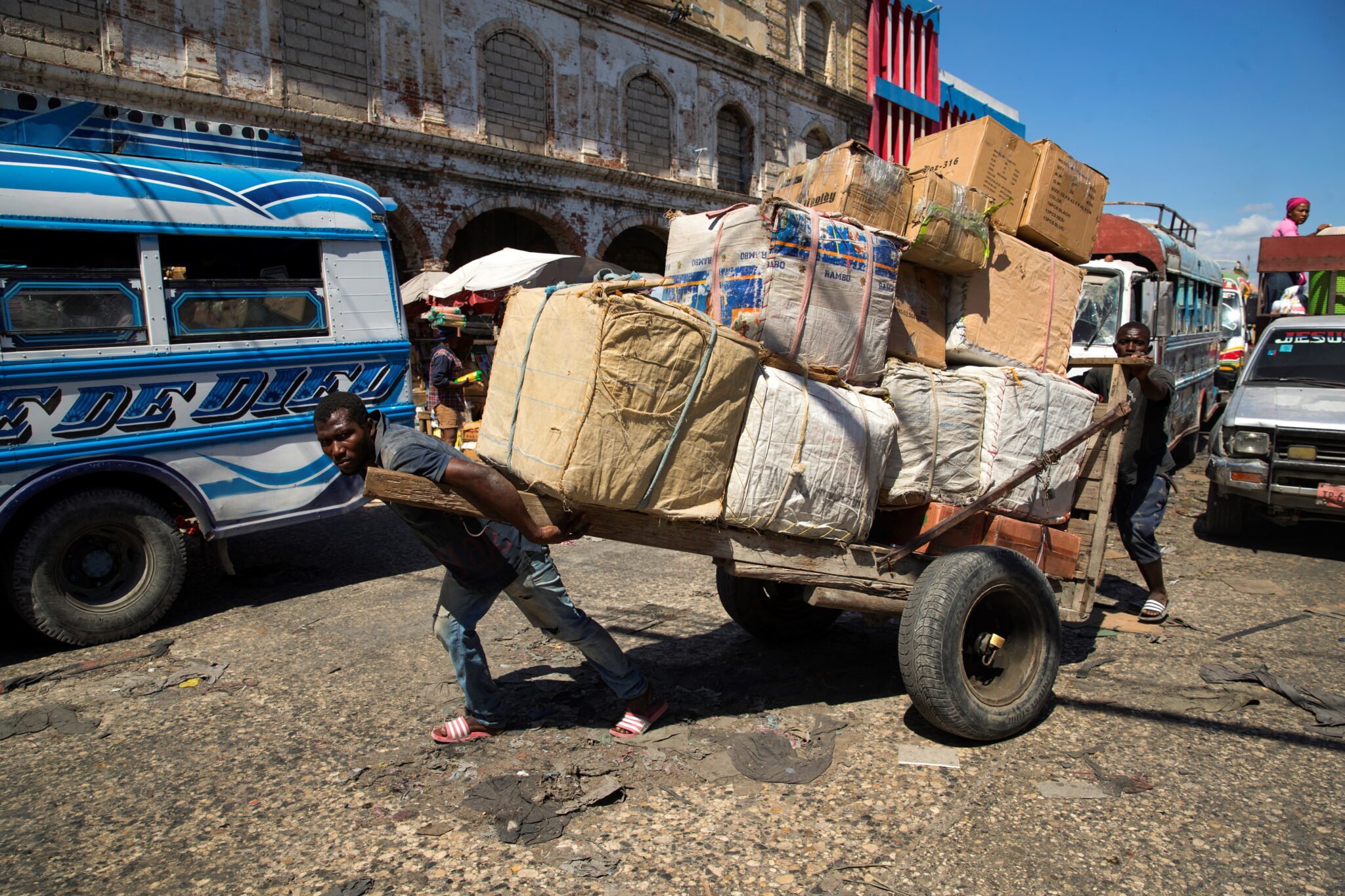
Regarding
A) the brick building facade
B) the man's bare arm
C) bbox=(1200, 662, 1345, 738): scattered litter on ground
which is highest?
the brick building facade

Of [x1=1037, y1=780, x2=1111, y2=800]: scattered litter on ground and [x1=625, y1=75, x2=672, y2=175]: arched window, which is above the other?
[x1=625, y1=75, x2=672, y2=175]: arched window

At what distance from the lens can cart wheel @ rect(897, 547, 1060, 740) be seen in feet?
10.4

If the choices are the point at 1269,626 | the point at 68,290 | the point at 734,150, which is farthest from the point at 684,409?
the point at 734,150

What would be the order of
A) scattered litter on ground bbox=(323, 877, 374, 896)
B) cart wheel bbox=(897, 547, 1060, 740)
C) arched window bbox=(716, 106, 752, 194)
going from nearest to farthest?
scattered litter on ground bbox=(323, 877, 374, 896)
cart wheel bbox=(897, 547, 1060, 740)
arched window bbox=(716, 106, 752, 194)

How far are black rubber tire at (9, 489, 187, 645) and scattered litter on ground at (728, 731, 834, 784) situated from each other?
386 cm

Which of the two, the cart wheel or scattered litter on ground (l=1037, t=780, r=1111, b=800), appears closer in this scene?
scattered litter on ground (l=1037, t=780, r=1111, b=800)

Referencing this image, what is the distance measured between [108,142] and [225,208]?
97 centimetres

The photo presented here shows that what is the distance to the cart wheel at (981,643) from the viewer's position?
317 centimetres

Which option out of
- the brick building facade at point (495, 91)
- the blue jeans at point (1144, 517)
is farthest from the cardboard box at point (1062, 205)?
the brick building facade at point (495, 91)

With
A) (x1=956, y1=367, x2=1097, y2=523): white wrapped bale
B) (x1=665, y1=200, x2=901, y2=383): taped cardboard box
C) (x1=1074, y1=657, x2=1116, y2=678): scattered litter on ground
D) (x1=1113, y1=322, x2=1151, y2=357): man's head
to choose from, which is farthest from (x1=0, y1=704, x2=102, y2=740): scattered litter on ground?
(x1=1113, y1=322, x2=1151, y2=357): man's head

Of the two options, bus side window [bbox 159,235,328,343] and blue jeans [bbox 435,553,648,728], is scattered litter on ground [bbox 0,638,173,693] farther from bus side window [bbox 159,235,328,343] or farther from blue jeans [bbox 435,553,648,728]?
blue jeans [bbox 435,553,648,728]

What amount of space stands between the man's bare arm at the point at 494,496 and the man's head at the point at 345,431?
0.42 m

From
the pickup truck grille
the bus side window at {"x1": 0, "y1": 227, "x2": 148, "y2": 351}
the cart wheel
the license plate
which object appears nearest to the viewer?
the cart wheel

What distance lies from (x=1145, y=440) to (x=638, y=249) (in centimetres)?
1674
